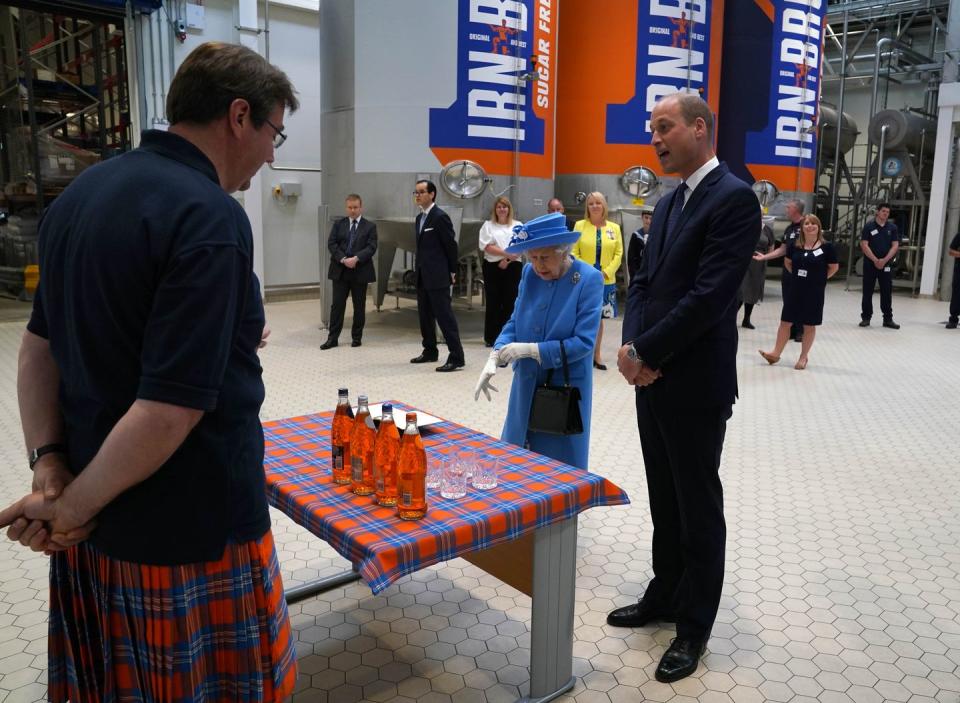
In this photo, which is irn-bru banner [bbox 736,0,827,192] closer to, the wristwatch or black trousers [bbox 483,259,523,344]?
black trousers [bbox 483,259,523,344]

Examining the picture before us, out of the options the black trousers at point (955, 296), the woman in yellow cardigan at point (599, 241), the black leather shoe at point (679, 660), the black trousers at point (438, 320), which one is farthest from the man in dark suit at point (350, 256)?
the black trousers at point (955, 296)

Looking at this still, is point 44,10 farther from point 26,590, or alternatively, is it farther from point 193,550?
point 193,550

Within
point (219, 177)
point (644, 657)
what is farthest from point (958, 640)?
point (219, 177)

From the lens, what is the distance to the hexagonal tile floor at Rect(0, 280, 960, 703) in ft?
8.11

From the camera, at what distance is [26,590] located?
2965 mm

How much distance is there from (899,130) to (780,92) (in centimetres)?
347

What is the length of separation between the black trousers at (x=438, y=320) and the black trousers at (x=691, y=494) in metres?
4.27

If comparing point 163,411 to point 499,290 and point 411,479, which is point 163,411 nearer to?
point 411,479

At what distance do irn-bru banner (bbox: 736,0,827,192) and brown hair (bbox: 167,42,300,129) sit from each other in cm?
1078

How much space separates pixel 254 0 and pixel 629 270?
5639 mm

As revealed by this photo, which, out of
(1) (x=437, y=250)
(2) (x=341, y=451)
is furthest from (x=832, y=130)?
(2) (x=341, y=451)

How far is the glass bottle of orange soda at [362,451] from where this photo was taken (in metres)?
Answer: 2.09

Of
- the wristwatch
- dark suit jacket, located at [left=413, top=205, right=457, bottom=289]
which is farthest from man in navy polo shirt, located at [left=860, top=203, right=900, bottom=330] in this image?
the wristwatch

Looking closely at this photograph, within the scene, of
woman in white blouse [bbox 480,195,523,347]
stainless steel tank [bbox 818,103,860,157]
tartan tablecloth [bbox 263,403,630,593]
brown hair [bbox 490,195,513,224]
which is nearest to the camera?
tartan tablecloth [bbox 263,403,630,593]
